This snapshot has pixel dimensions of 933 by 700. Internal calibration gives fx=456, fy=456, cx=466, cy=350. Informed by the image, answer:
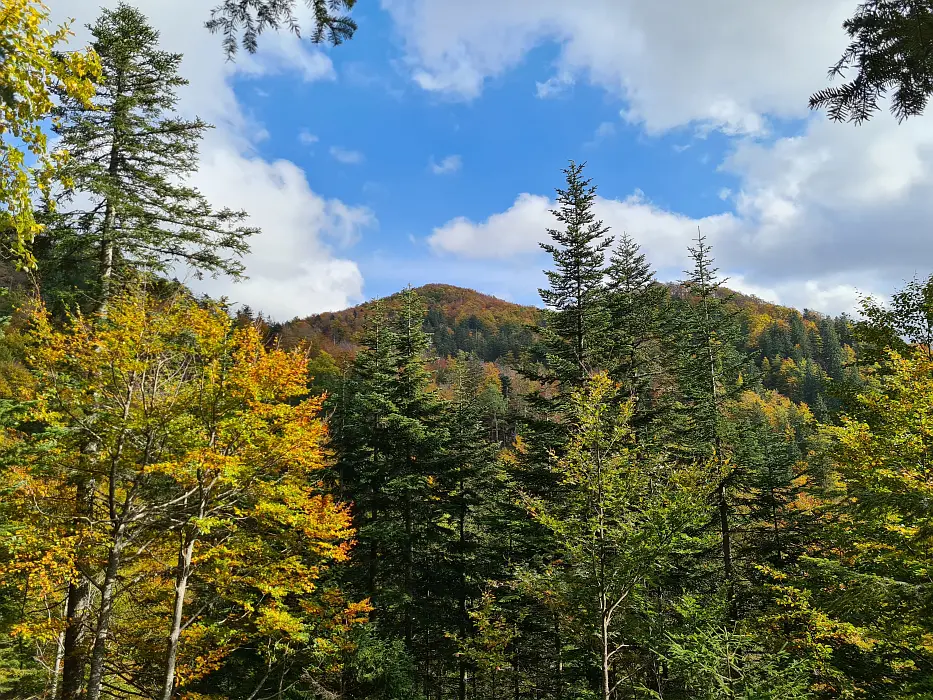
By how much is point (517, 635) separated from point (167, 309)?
17551mm

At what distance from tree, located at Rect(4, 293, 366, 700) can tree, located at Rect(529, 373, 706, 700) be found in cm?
594

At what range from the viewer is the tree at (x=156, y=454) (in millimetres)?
9016

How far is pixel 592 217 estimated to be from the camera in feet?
56.7

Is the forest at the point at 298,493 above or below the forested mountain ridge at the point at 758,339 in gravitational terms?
below

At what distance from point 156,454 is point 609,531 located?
418 inches

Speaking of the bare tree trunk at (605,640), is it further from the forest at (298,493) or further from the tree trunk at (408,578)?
the tree trunk at (408,578)

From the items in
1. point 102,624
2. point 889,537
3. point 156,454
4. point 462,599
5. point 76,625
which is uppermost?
point 156,454

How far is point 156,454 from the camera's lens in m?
10.6

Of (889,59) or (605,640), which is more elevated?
(889,59)

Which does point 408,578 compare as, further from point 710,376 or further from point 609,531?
point 710,376

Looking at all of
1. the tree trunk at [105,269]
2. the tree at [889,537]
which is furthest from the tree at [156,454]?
the tree at [889,537]

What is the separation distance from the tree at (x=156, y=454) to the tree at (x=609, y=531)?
234 inches

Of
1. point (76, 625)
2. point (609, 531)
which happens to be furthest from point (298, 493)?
point (609, 531)

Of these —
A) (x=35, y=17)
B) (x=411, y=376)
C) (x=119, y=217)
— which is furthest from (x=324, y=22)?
(x=411, y=376)
